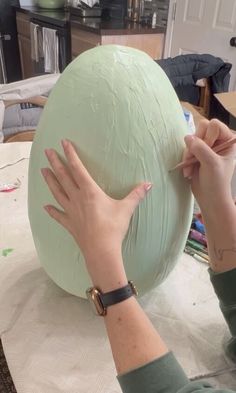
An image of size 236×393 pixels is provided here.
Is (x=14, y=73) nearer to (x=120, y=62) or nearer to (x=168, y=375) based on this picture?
(x=120, y=62)

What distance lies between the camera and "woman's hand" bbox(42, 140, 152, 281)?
381 mm

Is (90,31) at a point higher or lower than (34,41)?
higher

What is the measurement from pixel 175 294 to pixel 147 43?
199 cm

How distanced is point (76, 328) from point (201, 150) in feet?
1.10

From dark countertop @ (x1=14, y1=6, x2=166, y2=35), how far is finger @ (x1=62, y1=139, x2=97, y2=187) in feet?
5.71

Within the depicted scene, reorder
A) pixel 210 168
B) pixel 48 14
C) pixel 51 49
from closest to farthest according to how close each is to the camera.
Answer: pixel 210 168 → pixel 51 49 → pixel 48 14

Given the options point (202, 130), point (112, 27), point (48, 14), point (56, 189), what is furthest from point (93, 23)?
point (56, 189)

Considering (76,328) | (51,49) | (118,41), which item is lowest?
(76,328)

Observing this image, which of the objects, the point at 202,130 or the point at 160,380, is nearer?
the point at 160,380

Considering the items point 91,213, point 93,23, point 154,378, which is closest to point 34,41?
point 93,23

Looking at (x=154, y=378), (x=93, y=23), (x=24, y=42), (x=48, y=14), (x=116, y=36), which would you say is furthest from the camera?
(x=24, y=42)

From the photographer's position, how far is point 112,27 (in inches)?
81.7

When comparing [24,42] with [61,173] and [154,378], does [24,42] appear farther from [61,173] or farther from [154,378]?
[154,378]

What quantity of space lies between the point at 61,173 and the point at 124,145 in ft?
0.30
